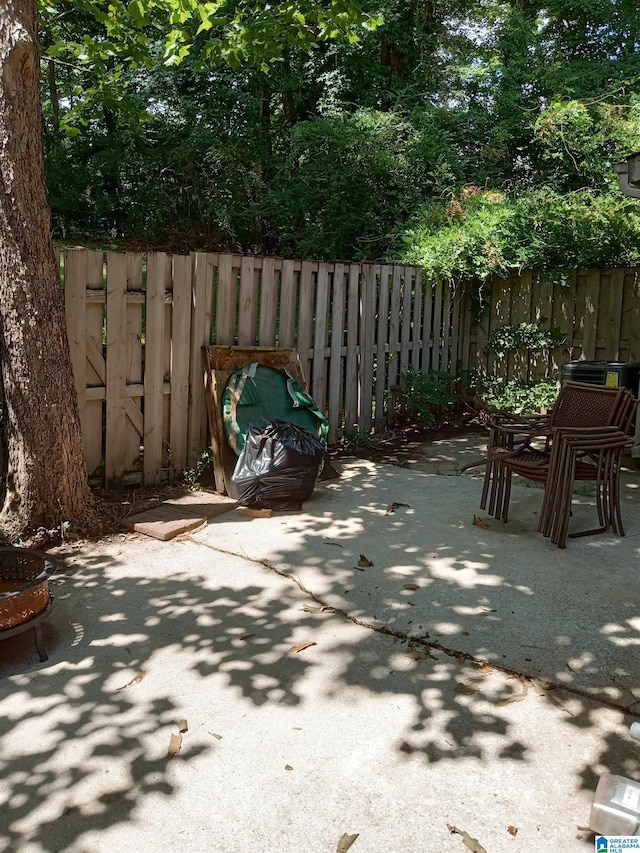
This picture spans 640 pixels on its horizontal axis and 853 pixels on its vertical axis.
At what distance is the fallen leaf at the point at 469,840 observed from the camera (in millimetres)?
2031

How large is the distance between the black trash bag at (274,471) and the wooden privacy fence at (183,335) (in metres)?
0.75

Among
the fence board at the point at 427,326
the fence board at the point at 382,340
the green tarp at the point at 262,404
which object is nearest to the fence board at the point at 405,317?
the fence board at the point at 382,340

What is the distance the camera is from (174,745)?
2.51 meters

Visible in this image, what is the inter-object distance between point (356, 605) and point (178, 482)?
2.49m

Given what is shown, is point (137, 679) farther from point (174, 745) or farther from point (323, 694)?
point (323, 694)

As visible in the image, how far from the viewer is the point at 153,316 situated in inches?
214

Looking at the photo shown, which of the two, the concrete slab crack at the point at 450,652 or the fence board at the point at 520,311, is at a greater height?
the fence board at the point at 520,311

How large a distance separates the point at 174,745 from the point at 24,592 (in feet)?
3.33

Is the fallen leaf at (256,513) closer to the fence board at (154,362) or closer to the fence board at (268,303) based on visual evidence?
the fence board at (154,362)

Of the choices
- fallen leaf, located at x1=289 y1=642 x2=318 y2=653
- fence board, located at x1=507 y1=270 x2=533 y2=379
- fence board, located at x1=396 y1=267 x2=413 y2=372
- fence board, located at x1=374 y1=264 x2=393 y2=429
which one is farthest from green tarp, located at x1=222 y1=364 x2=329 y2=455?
fence board, located at x1=507 y1=270 x2=533 y2=379

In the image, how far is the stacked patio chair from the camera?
444 centimetres

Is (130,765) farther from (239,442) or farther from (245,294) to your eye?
(245,294)

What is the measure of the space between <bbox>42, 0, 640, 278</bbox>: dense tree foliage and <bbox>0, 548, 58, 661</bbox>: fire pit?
486 centimetres

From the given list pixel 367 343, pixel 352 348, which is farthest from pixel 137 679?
pixel 367 343
